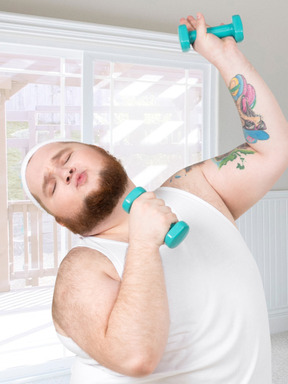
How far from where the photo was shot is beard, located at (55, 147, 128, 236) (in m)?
1.15

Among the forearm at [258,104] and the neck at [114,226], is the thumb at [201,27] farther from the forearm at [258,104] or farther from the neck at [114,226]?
the neck at [114,226]

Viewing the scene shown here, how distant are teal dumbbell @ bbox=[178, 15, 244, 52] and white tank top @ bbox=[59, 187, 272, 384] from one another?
446mm

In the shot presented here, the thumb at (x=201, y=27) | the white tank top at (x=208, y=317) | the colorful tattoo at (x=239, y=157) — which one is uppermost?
the thumb at (x=201, y=27)

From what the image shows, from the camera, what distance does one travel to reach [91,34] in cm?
281

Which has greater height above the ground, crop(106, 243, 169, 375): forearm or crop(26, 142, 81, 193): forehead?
crop(26, 142, 81, 193): forehead

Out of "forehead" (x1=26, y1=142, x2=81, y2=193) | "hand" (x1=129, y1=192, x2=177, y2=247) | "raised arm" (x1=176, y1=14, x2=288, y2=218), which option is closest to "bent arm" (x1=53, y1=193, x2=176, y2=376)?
"hand" (x1=129, y1=192, x2=177, y2=247)

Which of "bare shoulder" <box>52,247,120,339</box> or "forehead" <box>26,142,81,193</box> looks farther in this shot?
"forehead" <box>26,142,81,193</box>

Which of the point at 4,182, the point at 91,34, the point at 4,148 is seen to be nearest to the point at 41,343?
the point at 4,182

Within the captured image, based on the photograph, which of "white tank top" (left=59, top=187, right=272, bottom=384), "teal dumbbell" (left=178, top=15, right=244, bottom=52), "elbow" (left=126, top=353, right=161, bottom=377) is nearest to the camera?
"elbow" (left=126, top=353, right=161, bottom=377)

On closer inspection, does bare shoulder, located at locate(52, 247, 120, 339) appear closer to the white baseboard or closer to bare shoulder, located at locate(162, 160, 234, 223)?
bare shoulder, located at locate(162, 160, 234, 223)

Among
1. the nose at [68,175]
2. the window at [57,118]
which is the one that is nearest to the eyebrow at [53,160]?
the nose at [68,175]

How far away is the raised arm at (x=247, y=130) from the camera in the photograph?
1115 mm

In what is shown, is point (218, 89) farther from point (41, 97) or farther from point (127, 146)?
point (41, 97)

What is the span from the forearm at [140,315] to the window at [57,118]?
2.15 m
